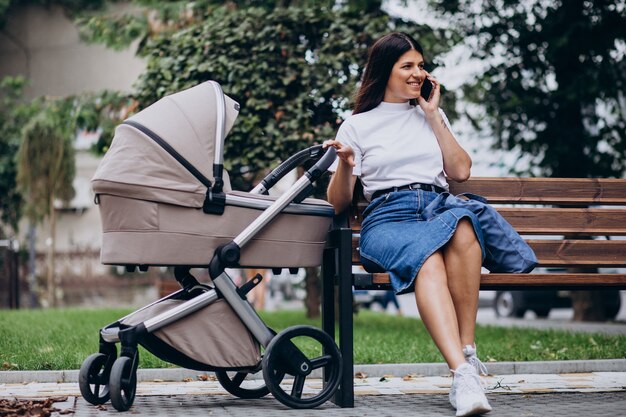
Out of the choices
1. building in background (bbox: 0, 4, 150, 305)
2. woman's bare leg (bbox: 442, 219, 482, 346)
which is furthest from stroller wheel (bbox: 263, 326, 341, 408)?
building in background (bbox: 0, 4, 150, 305)

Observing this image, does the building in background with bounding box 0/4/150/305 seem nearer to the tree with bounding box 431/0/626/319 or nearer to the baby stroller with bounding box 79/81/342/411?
the tree with bounding box 431/0/626/319

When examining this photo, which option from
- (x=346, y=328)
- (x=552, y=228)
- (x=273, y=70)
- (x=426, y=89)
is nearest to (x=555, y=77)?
(x=273, y=70)

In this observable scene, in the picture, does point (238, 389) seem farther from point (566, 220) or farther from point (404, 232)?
point (566, 220)

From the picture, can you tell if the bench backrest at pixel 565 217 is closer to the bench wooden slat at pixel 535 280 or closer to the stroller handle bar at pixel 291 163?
the bench wooden slat at pixel 535 280

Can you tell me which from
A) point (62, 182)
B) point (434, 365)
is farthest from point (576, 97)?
point (62, 182)

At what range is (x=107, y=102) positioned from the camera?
12719mm

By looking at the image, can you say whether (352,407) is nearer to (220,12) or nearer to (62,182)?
(220,12)

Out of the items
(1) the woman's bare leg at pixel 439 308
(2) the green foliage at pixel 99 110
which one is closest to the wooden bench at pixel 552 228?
(1) the woman's bare leg at pixel 439 308

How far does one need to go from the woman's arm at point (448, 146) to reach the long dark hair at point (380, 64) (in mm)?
247

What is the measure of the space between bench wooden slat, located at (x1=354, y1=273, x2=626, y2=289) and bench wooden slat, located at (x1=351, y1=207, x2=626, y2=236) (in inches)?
16.7

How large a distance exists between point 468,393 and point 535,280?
107 centimetres

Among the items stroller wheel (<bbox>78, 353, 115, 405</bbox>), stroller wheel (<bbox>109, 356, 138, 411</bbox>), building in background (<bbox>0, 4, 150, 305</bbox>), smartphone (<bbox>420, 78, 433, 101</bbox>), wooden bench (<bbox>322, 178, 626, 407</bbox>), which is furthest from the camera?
building in background (<bbox>0, 4, 150, 305</bbox>)

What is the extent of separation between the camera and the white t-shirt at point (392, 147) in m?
4.81

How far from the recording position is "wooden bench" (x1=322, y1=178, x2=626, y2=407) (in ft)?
15.9
